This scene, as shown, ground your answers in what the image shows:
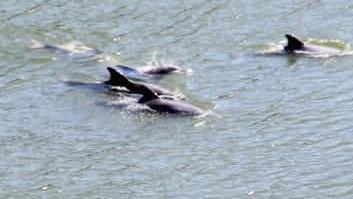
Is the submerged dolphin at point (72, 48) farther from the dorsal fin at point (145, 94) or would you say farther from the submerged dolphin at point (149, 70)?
the dorsal fin at point (145, 94)

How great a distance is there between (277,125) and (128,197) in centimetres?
269

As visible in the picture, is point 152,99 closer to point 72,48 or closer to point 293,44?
point 293,44

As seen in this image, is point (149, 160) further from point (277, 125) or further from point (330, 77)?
point (330, 77)

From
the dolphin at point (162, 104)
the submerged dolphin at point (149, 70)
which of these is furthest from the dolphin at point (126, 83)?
the submerged dolphin at point (149, 70)

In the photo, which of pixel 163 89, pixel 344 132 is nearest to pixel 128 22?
pixel 163 89

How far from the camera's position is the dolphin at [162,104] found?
13984 mm

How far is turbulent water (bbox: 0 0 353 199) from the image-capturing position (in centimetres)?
1194

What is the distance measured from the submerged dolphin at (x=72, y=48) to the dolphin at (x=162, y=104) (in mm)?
2263

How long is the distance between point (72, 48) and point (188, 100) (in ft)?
10.6

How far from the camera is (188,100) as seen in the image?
48.2 feet

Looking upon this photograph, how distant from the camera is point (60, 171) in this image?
1240 centimetres

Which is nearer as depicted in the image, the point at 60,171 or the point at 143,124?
the point at 60,171

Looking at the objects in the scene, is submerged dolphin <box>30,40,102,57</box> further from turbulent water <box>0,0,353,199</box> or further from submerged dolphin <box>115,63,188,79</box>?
submerged dolphin <box>115,63,188,79</box>

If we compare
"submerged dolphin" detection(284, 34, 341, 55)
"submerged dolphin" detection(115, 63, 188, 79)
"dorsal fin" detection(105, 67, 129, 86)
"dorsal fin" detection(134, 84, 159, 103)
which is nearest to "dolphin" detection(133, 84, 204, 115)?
"dorsal fin" detection(134, 84, 159, 103)
